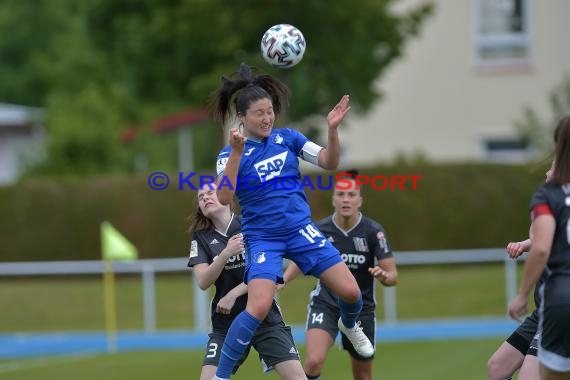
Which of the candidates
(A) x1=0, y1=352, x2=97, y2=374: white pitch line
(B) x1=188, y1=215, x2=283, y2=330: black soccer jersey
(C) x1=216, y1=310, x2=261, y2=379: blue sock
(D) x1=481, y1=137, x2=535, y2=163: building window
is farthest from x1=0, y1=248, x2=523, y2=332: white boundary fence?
(C) x1=216, y1=310, x2=261, y2=379: blue sock

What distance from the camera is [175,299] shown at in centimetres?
2038

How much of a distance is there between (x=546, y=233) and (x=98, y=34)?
21.1m

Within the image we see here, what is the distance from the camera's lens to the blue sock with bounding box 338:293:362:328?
315 inches

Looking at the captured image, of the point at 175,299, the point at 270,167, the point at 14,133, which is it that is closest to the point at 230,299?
the point at 270,167

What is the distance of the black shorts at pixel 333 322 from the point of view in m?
9.05

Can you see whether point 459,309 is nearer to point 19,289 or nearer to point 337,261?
point 19,289

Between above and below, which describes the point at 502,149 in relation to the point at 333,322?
above

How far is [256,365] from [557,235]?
323 inches

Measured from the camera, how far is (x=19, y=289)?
20.9 m

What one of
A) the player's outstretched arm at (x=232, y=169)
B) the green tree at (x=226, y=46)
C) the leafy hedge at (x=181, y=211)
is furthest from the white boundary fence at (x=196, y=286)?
the player's outstretched arm at (x=232, y=169)

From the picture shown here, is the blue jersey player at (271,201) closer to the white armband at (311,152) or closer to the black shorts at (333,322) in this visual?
the white armband at (311,152)

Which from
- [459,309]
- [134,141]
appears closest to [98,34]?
[134,141]

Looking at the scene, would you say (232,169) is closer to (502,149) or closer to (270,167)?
(270,167)

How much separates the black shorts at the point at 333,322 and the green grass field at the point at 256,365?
270 centimetres
